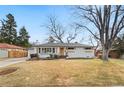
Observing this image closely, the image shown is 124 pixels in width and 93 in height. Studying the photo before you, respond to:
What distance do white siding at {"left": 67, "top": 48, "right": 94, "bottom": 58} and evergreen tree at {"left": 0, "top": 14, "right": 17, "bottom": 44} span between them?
1.39 meters

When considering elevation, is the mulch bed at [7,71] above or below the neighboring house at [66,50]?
below

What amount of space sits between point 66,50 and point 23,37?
1179mm

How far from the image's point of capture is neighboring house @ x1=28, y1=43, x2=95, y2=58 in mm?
7480

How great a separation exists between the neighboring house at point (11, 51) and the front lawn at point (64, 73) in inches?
13.5

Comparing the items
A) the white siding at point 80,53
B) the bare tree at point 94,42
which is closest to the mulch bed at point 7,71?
the white siding at point 80,53

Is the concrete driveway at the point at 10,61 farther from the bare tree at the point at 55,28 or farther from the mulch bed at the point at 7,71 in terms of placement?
the bare tree at the point at 55,28

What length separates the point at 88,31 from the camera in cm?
723

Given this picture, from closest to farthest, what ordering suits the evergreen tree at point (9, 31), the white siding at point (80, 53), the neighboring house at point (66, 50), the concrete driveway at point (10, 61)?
the evergreen tree at point (9, 31) < the concrete driveway at point (10, 61) < the neighboring house at point (66, 50) < the white siding at point (80, 53)

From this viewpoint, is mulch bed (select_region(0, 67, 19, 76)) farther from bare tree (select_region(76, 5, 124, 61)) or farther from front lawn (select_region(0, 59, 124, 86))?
bare tree (select_region(76, 5, 124, 61))

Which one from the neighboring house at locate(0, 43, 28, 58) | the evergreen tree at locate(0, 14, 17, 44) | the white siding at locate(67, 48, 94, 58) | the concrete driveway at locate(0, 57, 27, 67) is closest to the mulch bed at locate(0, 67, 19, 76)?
the concrete driveway at locate(0, 57, 27, 67)

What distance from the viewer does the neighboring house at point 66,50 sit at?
748cm
